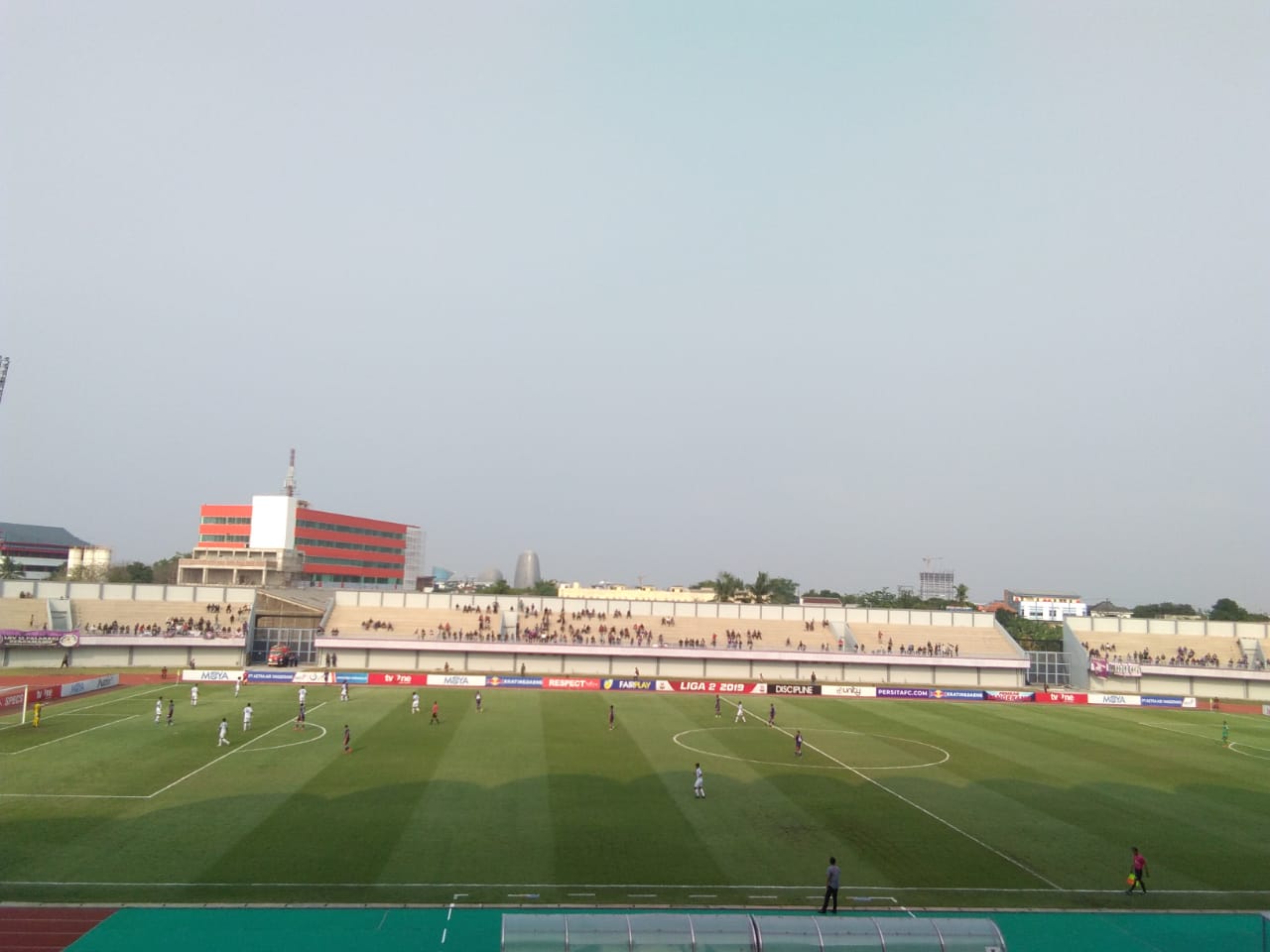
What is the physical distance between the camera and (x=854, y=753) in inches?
1868

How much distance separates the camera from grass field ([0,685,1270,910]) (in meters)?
25.2

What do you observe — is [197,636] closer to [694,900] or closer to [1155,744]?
[694,900]

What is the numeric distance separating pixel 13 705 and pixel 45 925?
36.7m

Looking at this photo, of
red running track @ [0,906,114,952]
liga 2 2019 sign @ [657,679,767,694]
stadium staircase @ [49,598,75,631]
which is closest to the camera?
red running track @ [0,906,114,952]

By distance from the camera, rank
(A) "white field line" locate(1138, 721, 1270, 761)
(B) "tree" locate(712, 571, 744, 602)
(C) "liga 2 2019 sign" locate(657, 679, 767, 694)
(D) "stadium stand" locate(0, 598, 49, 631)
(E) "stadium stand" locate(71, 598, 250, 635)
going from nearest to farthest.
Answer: (A) "white field line" locate(1138, 721, 1270, 761), (C) "liga 2 2019 sign" locate(657, 679, 767, 694), (D) "stadium stand" locate(0, 598, 49, 631), (E) "stadium stand" locate(71, 598, 250, 635), (B) "tree" locate(712, 571, 744, 602)

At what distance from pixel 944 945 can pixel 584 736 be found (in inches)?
1357

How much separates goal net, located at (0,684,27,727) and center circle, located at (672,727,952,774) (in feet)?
115

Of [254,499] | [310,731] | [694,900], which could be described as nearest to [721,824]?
[694,900]

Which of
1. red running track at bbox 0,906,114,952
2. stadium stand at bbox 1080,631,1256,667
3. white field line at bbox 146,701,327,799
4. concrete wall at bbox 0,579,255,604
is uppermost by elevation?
concrete wall at bbox 0,579,255,604

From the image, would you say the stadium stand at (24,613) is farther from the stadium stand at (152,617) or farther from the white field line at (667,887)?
the white field line at (667,887)

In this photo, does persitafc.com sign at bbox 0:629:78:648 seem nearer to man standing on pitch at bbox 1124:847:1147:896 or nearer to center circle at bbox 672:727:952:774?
center circle at bbox 672:727:952:774

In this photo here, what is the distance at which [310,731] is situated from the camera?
1901 inches

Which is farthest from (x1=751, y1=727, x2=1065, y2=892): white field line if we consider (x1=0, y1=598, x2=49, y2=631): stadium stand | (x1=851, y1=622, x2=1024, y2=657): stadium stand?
(x1=0, y1=598, x2=49, y2=631): stadium stand

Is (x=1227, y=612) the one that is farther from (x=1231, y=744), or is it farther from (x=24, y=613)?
(x=24, y=613)
